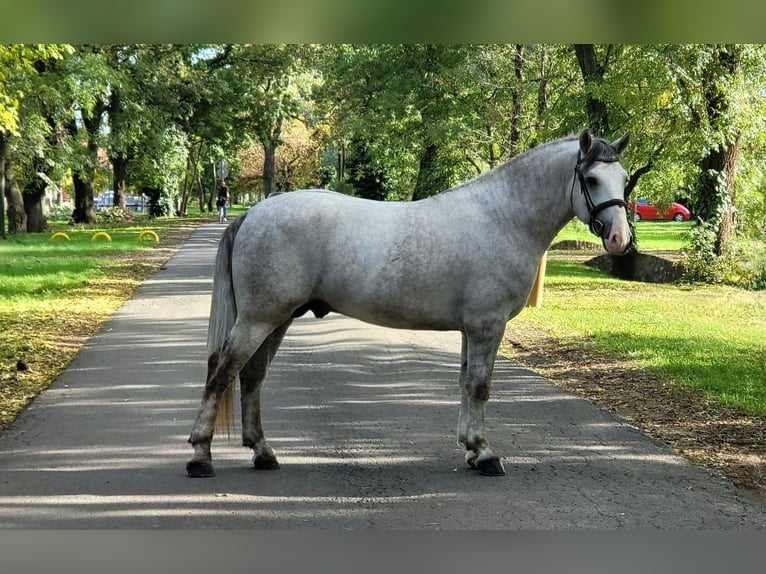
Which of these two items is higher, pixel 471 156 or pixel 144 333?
pixel 471 156

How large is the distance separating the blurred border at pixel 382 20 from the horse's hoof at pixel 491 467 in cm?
297

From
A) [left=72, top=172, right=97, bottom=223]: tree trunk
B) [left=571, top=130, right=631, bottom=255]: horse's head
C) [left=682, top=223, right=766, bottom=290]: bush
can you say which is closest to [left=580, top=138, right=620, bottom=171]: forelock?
[left=571, top=130, right=631, bottom=255]: horse's head

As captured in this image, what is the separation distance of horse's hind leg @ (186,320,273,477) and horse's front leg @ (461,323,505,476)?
143 centimetres

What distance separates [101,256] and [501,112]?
11.1m

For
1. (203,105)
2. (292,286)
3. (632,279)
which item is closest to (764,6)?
(292,286)

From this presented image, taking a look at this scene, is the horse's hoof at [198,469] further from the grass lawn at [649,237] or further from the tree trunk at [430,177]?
the grass lawn at [649,237]

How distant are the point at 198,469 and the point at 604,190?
10.9 feet

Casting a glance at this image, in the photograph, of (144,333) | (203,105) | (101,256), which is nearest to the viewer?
(144,333)

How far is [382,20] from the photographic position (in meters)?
5.93

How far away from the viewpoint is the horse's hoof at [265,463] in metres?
6.35

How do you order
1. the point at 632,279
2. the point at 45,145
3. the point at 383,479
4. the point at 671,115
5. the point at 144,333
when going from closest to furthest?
the point at 383,479 → the point at 144,333 → the point at 671,115 → the point at 632,279 → the point at 45,145

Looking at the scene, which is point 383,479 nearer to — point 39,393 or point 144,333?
point 39,393

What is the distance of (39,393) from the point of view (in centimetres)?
865

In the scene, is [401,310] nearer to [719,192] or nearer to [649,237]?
[719,192]
